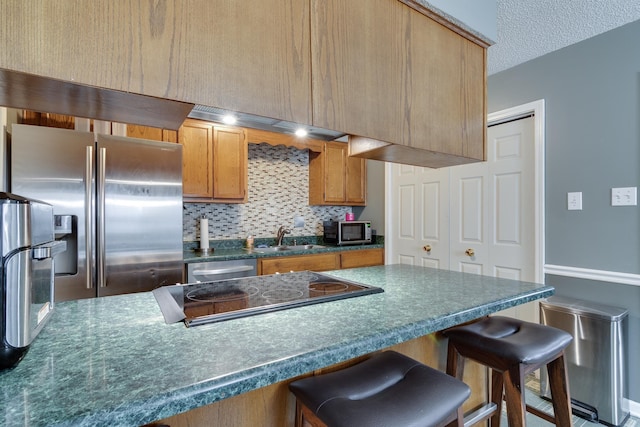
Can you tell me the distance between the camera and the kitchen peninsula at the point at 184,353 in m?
0.53

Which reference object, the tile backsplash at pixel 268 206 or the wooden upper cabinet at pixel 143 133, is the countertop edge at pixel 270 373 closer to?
the wooden upper cabinet at pixel 143 133

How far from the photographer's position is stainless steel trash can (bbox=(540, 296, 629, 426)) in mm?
1967

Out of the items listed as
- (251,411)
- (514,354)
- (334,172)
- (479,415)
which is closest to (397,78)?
(514,354)

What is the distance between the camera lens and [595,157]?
227 centimetres

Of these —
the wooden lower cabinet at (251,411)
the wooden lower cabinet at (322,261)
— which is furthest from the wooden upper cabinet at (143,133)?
the wooden lower cabinet at (251,411)

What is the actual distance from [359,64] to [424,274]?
1082 millimetres

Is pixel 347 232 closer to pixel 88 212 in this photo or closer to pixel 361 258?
pixel 361 258

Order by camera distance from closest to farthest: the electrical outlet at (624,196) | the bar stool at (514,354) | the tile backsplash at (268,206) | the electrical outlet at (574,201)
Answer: the bar stool at (514,354) → the electrical outlet at (624,196) → the electrical outlet at (574,201) → the tile backsplash at (268,206)

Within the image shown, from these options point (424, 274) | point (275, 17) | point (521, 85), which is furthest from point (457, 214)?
point (275, 17)

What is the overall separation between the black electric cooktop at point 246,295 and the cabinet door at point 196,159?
63.5 inches

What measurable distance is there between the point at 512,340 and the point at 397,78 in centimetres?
111

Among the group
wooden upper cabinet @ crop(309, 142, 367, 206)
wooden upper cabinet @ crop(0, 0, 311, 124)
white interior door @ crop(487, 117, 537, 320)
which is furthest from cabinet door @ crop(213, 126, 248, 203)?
white interior door @ crop(487, 117, 537, 320)

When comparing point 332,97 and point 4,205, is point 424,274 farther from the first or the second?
point 4,205

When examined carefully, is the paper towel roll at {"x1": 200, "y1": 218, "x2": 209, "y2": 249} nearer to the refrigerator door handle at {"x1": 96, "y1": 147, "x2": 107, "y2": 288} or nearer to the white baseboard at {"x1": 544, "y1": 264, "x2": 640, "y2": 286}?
the refrigerator door handle at {"x1": 96, "y1": 147, "x2": 107, "y2": 288}
